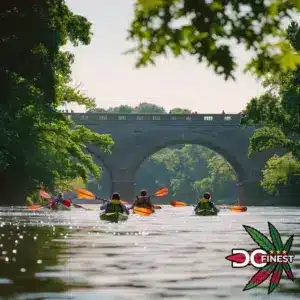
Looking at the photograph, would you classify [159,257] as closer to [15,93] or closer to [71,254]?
[71,254]

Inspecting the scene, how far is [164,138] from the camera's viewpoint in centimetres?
10194

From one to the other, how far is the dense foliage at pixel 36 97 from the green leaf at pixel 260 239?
2018cm

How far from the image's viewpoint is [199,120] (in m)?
102

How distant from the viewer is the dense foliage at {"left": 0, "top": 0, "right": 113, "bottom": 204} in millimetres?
30484

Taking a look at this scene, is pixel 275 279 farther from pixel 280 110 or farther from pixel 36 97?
pixel 280 110

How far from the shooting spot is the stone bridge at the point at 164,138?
332ft

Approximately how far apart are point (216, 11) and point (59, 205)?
53.4 metres

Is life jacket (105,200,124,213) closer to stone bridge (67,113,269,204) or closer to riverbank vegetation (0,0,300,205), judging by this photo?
riverbank vegetation (0,0,300,205)

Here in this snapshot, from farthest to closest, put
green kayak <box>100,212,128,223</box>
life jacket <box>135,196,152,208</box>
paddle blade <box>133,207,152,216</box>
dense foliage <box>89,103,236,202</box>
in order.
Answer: dense foliage <box>89,103,236,202</box>
life jacket <box>135,196,152,208</box>
paddle blade <box>133,207,152,216</box>
green kayak <box>100,212,128,223</box>

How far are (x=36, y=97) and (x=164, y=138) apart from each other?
2533 inches

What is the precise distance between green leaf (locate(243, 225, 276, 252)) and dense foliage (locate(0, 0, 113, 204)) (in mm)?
20184

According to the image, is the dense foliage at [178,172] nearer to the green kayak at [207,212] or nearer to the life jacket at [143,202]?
the green kayak at [207,212]

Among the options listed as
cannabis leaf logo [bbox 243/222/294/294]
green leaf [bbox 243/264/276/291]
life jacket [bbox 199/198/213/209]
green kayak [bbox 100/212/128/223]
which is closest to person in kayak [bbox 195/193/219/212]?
life jacket [bbox 199/198/213/209]
